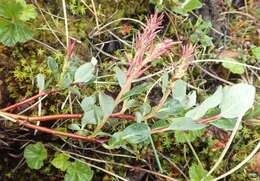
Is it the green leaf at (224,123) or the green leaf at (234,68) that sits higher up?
the green leaf at (224,123)

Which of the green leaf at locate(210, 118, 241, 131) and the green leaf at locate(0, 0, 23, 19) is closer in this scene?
the green leaf at locate(210, 118, 241, 131)

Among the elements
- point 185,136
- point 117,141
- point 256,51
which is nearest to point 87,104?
point 117,141

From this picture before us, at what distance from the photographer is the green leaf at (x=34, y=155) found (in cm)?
156

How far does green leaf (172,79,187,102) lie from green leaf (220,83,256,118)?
0.12 meters

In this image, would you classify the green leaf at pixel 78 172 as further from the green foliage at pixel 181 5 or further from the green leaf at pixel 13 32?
the green foliage at pixel 181 5

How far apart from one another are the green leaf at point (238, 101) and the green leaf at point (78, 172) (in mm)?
565

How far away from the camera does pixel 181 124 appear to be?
128 centimetres

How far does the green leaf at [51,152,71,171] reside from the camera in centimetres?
158

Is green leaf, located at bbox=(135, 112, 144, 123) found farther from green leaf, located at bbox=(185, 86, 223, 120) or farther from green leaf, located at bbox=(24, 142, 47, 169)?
green leaf, located at bbox=(24, 142, 47, 169)

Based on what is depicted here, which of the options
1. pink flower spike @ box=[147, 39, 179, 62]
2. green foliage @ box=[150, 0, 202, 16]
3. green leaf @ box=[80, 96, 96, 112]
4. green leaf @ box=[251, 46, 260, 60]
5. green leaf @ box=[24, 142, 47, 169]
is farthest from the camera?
green leaf @ box=[251, 46, 260, 60]

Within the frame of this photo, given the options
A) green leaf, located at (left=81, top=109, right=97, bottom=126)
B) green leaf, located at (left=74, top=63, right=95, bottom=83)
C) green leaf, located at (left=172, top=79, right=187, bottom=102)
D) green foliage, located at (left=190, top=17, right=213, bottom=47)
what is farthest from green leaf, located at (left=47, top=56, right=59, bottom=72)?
green foliage, located at (left=190, top=17, right=213, bottom=47)

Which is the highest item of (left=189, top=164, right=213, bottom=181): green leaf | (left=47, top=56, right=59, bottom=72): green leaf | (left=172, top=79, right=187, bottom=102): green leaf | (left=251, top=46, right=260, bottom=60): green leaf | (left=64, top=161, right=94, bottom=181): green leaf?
(left=47, top=56, right=59, bottom=72): green leaf

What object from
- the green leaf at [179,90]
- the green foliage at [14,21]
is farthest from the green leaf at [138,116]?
the green foliage at [14,21]

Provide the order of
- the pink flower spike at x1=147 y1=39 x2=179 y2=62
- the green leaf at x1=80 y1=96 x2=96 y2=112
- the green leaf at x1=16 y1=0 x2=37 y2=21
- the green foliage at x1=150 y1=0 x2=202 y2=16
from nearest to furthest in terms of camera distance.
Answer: the pink flower spike at x1=147 y1=39 x2=179 y2=62 < the green leaf at x1=80 y1=96 x2=96 y2=112 < the green leaf at x1=16 y1=0 x2=37 y2=21 < the green foliage at x1=150 y1=0 x2=202 y2=16
